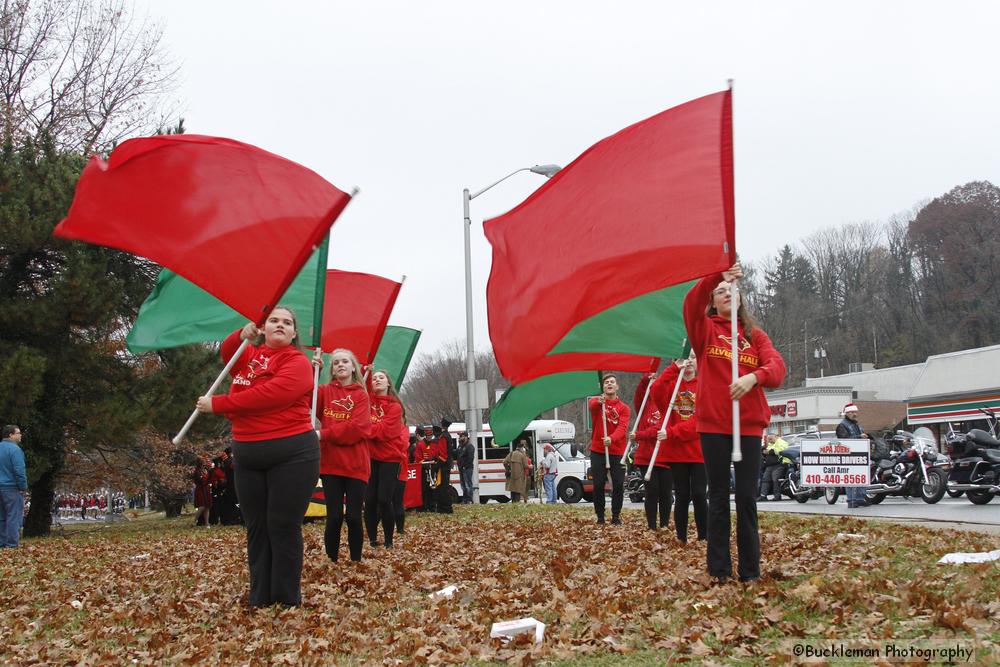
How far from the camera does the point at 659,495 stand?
11.6 meters

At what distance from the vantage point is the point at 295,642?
19.4 ft

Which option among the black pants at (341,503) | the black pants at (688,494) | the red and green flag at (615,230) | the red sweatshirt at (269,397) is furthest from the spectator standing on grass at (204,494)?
the red sweatshirt at (269,397)

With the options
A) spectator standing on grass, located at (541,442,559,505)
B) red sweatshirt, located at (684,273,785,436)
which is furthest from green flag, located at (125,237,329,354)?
spectator standing on grass, located at (541,442,559,505)

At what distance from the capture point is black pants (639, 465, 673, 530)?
1150cm

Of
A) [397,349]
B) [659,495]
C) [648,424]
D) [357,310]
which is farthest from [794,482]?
[357,310]

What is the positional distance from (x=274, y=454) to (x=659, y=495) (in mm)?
5879

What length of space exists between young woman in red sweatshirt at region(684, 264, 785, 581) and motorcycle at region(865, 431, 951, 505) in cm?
1259

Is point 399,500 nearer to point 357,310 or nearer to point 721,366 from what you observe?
point 357,310

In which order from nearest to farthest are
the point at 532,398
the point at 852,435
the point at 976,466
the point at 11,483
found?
1. the point at 532,398
2. the point at 11,483
3. the point at 976,466
4. the point at 852,435

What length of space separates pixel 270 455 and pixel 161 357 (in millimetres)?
16244

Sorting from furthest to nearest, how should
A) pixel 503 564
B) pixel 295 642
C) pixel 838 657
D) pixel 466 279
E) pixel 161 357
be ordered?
pixel 466 279 < pixel 161 357 < pixel 503 564 < pixel 295 642 < pixel 838 657

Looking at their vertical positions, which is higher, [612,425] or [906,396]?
[906,396]

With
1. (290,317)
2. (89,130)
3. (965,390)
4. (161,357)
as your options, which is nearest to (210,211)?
(290,317)

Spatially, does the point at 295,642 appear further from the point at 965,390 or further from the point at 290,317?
the point at 965,390
